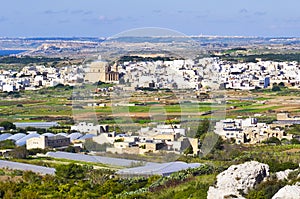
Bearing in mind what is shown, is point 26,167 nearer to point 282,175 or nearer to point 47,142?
point 47,142

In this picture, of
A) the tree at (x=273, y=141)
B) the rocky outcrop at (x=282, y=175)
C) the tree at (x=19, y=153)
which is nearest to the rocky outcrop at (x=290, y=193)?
the rocky outcrop at (x=282, y=175)

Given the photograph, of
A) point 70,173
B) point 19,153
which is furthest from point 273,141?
point 70,173

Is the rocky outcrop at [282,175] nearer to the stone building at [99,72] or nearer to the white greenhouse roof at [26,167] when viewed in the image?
the stone building at [99,72]

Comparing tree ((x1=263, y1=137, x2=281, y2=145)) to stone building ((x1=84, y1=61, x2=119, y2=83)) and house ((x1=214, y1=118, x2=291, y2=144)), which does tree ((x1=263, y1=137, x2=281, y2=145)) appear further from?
stone building ((x1=84, y1=61, x2=119, y2=83))

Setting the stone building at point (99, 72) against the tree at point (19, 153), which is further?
the tree at point (19, 153)

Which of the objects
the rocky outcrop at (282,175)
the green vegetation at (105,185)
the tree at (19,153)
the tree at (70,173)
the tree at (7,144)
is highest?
the rocky outcrop at (282,175)

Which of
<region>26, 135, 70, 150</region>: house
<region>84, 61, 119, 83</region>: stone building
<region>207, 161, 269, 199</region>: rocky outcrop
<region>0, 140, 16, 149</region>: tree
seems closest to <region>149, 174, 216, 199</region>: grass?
<region>207, 161, 269, 199</region>: rocky outcrop

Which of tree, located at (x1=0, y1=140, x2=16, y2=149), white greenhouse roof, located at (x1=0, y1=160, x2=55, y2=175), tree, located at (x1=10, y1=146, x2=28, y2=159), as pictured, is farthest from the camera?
tree, located at (x1=0, y1=140, x2=16, y2=149)

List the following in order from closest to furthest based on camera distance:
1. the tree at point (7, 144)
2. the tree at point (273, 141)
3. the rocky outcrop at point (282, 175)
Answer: the rocky outcrop at point (282, 175), the tree at point (7, 144), the tree at point (273, 141)
